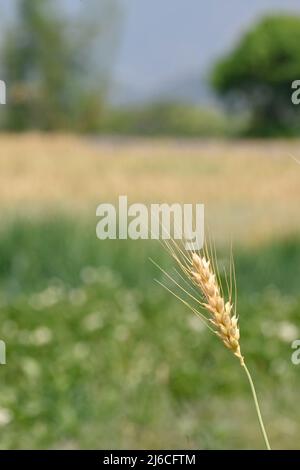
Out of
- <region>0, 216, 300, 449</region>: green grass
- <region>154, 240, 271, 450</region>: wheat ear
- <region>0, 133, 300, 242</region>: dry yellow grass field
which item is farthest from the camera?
<region>0, 133, 300, 242</region>: dry yellow grass field

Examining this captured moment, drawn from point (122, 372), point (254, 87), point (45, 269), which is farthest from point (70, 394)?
point (254, 87)

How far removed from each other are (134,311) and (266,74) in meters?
8.31

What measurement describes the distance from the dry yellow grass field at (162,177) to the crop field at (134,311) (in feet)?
0.06

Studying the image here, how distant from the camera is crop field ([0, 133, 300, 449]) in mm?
3469

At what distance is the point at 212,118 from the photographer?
1135 cm

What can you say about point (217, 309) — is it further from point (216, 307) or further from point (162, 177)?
point (162, 177)

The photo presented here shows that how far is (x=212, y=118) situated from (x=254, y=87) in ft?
4.40

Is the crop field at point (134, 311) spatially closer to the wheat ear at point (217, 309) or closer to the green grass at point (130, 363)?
the green grass at point (130, 363)

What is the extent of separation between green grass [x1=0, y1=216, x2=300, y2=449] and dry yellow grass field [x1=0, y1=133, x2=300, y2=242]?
1047mm

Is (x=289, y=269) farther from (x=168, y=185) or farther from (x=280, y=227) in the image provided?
(x=168, y=185)

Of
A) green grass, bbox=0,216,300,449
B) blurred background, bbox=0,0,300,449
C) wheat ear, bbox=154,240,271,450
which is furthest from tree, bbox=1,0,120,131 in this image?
wheat ear, bbox=154,240,271,450

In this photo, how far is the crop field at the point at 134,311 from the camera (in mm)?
3469

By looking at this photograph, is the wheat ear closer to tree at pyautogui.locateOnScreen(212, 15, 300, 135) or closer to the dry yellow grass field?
the dry yellow grass field
